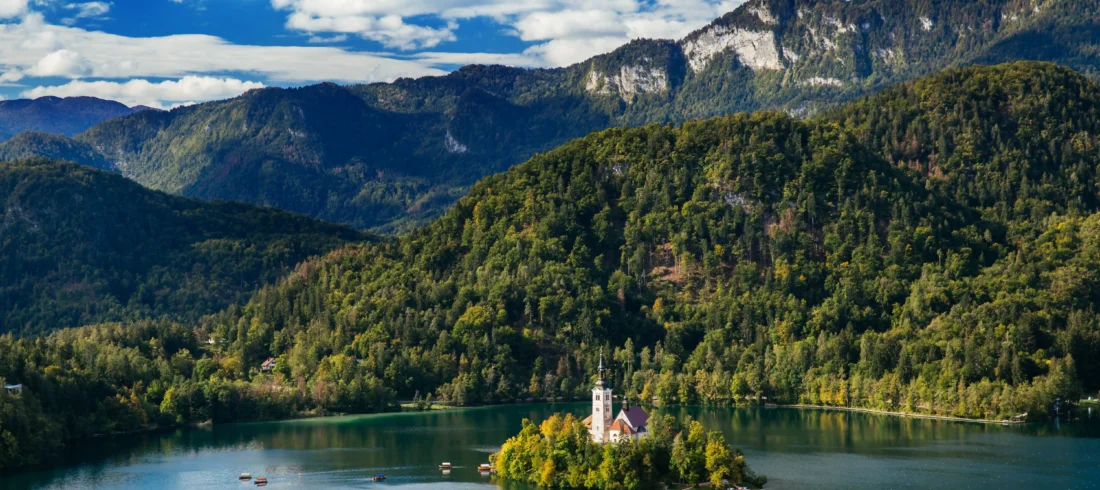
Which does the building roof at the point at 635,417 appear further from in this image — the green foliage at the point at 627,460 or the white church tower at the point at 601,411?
the green foliage at the point at 627,460

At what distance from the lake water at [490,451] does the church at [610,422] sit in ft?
29.2

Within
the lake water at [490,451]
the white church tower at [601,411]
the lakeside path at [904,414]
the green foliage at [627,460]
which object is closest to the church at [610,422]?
the white church tower at [601,411]

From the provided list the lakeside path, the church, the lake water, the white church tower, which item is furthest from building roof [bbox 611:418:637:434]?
the lakeside path

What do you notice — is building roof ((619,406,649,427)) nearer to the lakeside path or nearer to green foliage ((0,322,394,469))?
the lakeside path

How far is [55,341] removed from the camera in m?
178

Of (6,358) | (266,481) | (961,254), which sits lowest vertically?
(266,481)

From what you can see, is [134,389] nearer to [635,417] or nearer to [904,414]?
[635,417]

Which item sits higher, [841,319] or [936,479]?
[841,319]

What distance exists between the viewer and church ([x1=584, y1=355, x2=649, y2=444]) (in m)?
116

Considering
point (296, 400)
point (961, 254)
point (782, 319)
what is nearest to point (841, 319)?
point (782, 319)

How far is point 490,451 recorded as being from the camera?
132 m

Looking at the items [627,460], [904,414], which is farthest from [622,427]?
[904,414]

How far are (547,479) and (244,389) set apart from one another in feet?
A: 211

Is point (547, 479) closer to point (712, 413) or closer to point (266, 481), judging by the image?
point (266, 481)
